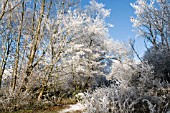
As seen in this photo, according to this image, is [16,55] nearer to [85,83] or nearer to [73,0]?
[73,0]

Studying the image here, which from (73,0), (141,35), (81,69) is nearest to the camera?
(73,0)

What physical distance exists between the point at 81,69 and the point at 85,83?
2.83 m

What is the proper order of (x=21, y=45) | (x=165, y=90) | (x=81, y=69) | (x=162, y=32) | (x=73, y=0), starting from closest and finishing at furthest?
(x=165, y=90)
(x=21, y=45)
(x=73, y=0)
(x=81, y=69)
(x=162, y=32)

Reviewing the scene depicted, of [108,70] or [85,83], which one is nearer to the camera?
[85,83]

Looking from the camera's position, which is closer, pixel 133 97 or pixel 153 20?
pixel 133 97

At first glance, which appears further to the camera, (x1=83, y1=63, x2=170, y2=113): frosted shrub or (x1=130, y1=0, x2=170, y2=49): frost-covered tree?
(x1=130, y1=0, x2=170, y2=49): frost-covered tree

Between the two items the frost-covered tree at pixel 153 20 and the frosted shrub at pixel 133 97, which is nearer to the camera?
the frosted shrub at pixel 133 97

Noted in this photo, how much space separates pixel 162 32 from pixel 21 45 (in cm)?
1374

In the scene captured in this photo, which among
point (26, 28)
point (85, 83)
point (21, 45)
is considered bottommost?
point (85, 83)

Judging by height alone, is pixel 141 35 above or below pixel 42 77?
above

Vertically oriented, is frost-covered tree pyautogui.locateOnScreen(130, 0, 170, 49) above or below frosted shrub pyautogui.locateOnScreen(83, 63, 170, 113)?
above

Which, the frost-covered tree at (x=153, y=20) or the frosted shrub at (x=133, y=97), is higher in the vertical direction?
the frost-covered tree at (x=153, y=20)

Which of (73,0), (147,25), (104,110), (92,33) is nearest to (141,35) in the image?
(147,25)

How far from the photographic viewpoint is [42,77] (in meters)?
10.7
